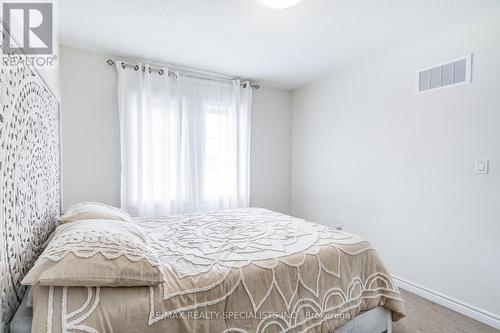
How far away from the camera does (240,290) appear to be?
1269 mm

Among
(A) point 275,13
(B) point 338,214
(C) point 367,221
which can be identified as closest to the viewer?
(A) point 275,13

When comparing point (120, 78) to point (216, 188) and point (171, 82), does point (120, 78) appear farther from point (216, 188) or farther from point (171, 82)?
point (216, 188)

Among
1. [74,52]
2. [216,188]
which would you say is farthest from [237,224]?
[74,52]

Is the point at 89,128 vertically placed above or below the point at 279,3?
below

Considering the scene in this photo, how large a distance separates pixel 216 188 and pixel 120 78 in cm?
171

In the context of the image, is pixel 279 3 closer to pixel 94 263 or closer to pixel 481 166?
pixel 94 263

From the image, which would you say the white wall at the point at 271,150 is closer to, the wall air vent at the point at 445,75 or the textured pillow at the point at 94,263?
the wall air vent at the point at 445,75

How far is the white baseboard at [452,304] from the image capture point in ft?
6.72

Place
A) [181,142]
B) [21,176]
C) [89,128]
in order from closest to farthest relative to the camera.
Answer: [21,176]
[89,128]
[181,142]

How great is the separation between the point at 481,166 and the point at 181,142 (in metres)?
2.94

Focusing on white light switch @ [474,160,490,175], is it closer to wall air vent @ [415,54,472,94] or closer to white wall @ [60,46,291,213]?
wall air vent @ [415,54,472,94]

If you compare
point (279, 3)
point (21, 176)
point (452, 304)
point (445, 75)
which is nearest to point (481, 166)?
point (445, 75)

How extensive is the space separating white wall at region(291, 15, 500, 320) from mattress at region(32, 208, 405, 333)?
1002 mm

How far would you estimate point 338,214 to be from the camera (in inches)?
136
